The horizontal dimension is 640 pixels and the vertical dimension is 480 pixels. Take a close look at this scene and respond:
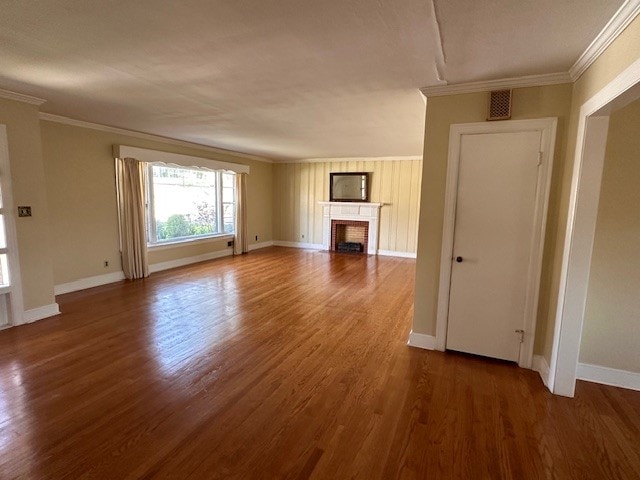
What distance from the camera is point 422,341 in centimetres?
309

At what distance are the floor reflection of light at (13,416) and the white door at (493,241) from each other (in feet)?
10.0

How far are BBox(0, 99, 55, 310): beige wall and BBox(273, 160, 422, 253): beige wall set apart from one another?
5.76 metres

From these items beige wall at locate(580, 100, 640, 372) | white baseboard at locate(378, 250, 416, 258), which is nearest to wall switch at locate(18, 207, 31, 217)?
beige wall at locate(580, 100, 640, 372)

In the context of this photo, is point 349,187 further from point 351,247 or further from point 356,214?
point 351,247

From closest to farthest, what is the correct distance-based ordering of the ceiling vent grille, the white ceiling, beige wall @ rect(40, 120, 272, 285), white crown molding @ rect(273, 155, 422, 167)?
1. the white ceiling
2. the ceiling vent grille
3. beige wall @ rect(40, 120, 272, 285)
4. white crown molding @ rect(273, 155, 422, 167)

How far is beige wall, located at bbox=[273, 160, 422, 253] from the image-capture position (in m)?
7.54

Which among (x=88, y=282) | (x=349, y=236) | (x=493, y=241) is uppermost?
(x=493, y=241)

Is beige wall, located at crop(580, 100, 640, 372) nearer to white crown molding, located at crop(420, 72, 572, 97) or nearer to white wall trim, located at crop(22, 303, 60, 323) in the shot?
white crown molding, located at crop(420, 72, 572, 97)

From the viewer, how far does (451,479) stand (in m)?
1.64

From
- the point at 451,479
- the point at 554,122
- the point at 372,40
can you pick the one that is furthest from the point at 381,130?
the point at 451,479

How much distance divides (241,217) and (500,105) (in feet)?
19.9

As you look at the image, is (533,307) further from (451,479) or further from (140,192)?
(140,192)

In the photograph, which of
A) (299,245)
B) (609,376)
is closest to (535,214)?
(609,376)

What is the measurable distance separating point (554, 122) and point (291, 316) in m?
3.07
